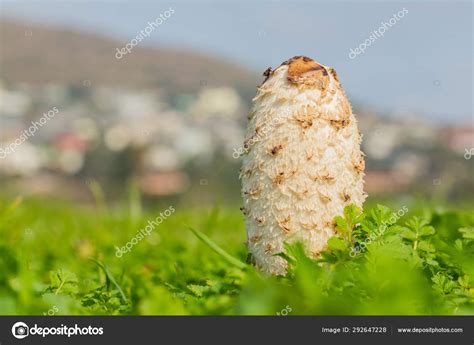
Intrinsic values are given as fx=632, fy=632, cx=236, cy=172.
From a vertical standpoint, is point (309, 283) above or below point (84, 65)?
below

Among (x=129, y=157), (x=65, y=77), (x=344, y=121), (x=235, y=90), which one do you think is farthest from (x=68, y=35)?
(x=344, y=121)

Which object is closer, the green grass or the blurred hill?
the green grass

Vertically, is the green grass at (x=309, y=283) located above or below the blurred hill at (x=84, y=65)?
below

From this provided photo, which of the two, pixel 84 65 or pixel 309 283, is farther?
pixel 84 65

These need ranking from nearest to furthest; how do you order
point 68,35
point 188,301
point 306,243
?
1. point 188,301
2. point 306,243
3. point 68,35

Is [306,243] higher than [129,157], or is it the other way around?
[129,157]

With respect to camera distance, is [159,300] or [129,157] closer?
[159,300]

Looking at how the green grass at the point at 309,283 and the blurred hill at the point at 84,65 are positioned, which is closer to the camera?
the green grass at the point at 309,283

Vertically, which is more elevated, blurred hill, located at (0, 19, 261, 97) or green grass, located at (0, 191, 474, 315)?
blurred hill, located at (0, 19, 261, 97)
